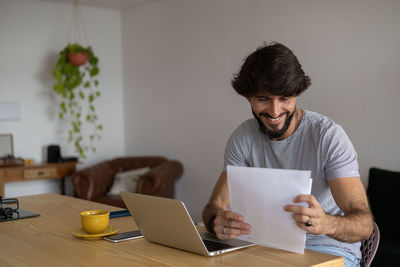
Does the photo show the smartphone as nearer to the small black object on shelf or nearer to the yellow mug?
the yellow mug

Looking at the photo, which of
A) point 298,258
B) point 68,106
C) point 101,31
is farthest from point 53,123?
point 298,258

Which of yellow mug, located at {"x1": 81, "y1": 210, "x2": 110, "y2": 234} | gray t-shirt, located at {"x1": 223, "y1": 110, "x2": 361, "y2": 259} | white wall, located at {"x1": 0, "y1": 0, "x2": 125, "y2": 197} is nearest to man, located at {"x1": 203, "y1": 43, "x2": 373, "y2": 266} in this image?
gray t-shirt, located at {"x1": 223, "y1": 110, "x2": 361, "y2": 259}

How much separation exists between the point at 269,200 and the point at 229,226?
20 cm

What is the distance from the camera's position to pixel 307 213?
140 centimetres

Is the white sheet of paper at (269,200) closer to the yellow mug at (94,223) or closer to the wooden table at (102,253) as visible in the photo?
the wooden table at (102,253)

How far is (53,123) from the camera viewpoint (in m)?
5.61

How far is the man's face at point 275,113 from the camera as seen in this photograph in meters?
1.86

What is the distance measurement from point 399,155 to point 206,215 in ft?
7.06

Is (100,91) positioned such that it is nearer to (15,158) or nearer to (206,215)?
(15,158)

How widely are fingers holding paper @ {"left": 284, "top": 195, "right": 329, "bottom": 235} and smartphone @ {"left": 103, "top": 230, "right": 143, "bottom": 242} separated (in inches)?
23.9

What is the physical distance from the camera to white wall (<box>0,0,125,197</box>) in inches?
207

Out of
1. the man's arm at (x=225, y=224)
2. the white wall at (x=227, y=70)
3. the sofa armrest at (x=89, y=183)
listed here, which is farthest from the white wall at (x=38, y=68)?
the man's arm at (x=225, y=224)

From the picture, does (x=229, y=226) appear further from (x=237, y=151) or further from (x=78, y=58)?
(x=78, y=58)

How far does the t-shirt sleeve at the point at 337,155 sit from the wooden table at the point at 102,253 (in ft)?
1.37
